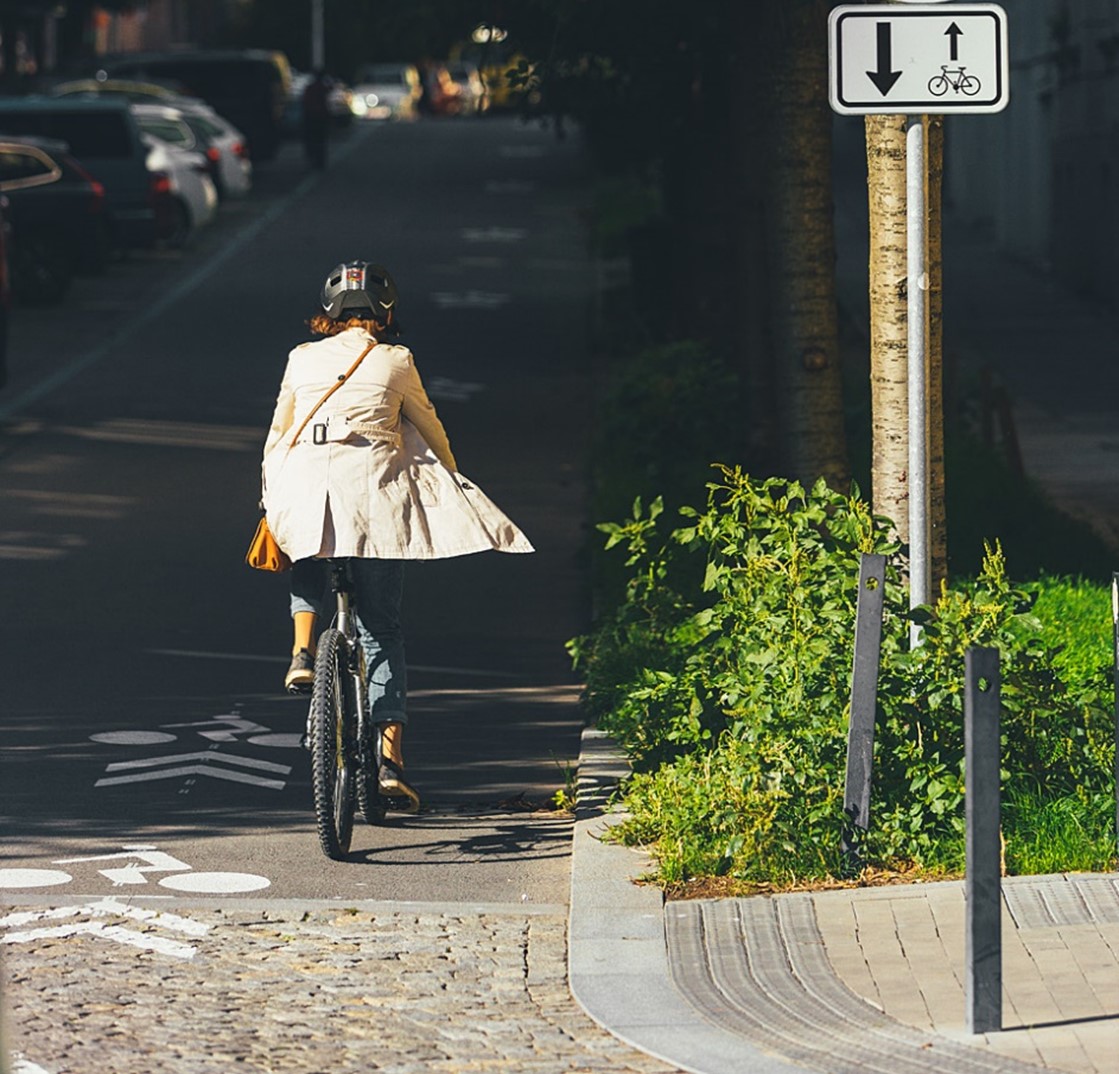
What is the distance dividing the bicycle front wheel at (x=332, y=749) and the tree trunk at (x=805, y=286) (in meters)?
4.14

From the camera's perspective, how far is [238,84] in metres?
51.1

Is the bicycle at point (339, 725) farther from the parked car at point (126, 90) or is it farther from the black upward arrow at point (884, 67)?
the parked car at point (126, 90)

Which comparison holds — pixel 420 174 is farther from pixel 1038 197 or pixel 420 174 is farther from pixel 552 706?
pixel 552 706

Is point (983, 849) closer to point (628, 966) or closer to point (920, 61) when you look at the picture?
point (628, 966)

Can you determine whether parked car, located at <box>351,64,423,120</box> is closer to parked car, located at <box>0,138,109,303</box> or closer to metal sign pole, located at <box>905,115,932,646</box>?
parked car, located at <box>0,138,109,303</box>

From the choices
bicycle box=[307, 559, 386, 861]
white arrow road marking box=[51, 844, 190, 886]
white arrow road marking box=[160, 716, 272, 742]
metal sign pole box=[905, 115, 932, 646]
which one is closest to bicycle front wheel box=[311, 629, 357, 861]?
bicycle box=[307, 559, 386, 861]

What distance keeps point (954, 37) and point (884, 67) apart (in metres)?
0.22

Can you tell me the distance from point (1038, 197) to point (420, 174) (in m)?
16.4

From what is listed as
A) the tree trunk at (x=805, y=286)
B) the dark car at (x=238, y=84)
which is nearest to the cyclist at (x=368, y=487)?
the tree trunk at (x=805, y=286)

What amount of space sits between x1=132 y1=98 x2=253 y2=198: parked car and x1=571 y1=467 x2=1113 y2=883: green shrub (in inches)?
1153

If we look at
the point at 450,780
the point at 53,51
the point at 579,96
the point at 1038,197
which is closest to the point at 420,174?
the point at 1038,197

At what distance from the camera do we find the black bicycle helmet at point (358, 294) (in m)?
7.79

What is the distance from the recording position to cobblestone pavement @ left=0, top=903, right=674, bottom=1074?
5516mm

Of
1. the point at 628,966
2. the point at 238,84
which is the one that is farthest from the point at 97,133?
the point at 628,966
